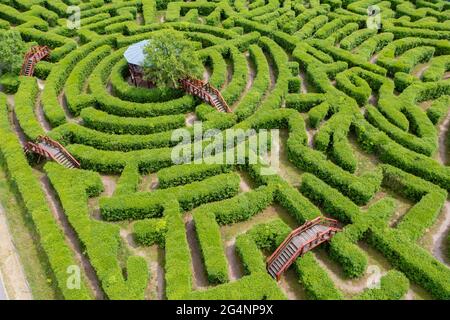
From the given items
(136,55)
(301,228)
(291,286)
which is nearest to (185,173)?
(301,228)

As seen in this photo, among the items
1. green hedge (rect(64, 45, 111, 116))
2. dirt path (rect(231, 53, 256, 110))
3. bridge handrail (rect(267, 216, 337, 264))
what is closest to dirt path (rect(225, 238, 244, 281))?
bridge handrail (rect(267, 216, 337, 264))

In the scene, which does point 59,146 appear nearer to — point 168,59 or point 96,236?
point 96,236

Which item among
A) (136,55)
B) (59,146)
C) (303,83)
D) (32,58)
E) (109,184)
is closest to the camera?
(109,184)

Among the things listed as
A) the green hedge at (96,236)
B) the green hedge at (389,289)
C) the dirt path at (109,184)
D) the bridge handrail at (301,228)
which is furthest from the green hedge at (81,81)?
the green hedge at (389,289)

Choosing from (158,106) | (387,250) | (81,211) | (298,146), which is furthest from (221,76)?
(387,250)

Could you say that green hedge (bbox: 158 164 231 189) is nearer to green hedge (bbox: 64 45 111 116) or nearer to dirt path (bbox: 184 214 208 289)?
dirt path (bbox: 184 214 208 289)

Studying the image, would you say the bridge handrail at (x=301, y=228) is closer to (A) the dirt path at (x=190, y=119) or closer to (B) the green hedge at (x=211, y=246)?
(B) the green hedge at (x=211, y=246)
